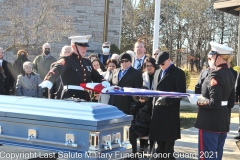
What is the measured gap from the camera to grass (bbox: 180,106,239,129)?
35.7ft

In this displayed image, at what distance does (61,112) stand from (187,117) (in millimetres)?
8254

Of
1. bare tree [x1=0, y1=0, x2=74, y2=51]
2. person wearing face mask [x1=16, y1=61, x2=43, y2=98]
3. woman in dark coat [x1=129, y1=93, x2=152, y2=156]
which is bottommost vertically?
woman in dark coat [x1=129, y1=93, x2=152, y2=156]

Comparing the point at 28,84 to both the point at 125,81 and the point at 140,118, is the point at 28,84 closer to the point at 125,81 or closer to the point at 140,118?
the point at 125,81

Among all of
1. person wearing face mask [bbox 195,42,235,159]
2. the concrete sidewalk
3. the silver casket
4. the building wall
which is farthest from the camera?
the building wall

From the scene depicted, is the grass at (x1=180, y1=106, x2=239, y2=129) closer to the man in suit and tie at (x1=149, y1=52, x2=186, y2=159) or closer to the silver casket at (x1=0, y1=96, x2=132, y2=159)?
the man in suit and tie at (x1=149, y1=52, x2=186, y2=159)

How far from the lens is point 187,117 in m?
12.2

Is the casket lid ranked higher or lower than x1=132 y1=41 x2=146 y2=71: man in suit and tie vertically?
lower

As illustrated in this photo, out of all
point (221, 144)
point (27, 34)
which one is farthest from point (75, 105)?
point (27, 34)

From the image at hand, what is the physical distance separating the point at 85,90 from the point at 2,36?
1123 centimetres

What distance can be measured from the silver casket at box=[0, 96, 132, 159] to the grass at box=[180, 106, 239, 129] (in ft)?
20.3

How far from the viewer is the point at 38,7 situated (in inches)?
690

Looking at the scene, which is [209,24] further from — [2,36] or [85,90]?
[85,90]

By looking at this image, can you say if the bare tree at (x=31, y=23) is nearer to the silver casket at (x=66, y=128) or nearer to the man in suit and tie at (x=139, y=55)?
the man in suit and tie at (x=139, y=55)

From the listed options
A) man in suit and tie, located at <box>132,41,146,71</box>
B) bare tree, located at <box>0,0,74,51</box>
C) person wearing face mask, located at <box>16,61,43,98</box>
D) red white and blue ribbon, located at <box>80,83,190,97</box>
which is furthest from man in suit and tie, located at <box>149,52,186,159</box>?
bare tree, located at <box>0,0,74,51</box>
